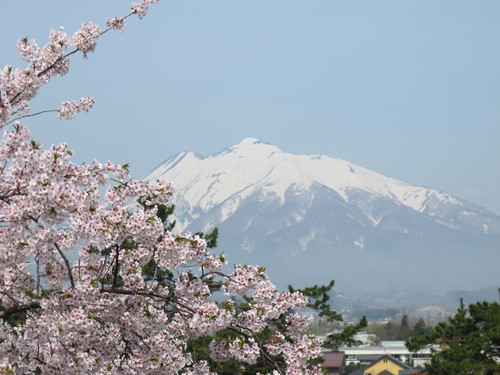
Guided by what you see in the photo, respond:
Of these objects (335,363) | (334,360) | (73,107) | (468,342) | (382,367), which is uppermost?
(334,360)

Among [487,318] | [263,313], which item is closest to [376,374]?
[487,318]

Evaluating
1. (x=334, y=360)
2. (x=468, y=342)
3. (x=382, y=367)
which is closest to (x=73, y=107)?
(x=468, y=342)

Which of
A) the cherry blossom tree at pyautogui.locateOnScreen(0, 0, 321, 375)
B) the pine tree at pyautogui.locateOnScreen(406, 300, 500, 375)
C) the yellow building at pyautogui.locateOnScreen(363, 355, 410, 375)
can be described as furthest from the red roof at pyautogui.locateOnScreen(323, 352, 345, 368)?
the cherry blossom tree at pyautogui.locateOnScreen(0, 0, 321, 375)

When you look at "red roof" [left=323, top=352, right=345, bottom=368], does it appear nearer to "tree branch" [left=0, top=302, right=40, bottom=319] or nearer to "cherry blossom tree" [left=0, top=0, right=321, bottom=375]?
"cherry blossom tree" [left=0, top=0, right=321, bottom=375]

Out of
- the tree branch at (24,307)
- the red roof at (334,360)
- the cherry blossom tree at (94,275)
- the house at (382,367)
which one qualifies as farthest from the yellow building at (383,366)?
the tree branch at (24,307)

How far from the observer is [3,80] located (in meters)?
7.92

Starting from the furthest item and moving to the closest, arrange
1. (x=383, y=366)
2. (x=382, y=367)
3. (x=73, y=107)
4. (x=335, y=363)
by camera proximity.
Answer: (x=383, y=366) < (x=382, y=367) < (x=335, y=363) < (x=73, y=107)

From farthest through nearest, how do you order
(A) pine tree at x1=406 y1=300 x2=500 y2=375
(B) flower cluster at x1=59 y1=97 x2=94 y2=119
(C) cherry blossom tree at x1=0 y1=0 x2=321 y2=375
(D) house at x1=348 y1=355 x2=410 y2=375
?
(D) house at x1=348 y1=355 x2=410 y2=375, (A) pine tree at x1=406 y1=300 x2=500 y2=375, (B) flower cluster at x1=59 y1=97 x2=94 y2=119, (C) cherry blossom tree at x1=0 y1=0 x2=321 y2=375

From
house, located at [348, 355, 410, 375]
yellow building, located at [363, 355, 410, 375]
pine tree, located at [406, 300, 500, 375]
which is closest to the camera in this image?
pine tree, located at [406, 300, 500, 375]

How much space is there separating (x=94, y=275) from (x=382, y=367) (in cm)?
6685

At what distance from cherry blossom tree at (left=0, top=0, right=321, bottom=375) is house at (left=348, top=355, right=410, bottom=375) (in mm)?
63548

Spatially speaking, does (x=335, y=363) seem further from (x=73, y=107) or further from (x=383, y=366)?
(x=73, y=107)

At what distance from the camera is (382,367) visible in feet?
234

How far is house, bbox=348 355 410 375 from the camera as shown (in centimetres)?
7002
